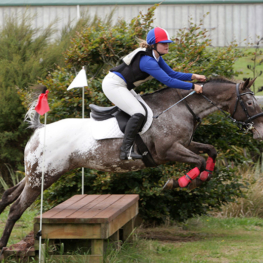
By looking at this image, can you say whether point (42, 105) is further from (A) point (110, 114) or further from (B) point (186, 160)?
(B) point (186, 160)

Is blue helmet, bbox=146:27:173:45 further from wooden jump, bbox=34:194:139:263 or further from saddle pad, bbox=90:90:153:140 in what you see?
wooden jump, bbox=34:194:139:263

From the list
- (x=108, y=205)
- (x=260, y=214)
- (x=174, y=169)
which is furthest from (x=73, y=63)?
(x=260, y=214)

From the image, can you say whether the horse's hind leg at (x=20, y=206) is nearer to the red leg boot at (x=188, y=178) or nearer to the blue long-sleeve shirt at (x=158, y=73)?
the red leg boot at (x=188, y=178)

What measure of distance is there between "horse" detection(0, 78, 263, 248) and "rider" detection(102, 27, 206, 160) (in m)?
0.20

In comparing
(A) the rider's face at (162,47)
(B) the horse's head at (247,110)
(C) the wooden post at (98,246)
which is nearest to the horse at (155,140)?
(B) the horse's head at (247,110)

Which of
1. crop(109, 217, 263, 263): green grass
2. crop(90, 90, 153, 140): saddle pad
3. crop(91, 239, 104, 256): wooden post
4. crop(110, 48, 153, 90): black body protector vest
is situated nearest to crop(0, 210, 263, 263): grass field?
crop(109, 217, 263, 263): green grass

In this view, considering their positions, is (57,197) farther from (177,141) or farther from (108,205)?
(177,141)

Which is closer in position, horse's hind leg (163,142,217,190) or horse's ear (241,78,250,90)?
horse's hind leg (163,142,217,190)

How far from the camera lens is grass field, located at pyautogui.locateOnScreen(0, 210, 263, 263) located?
4601 millimetres

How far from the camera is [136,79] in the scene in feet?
14.2

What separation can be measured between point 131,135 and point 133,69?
749 millimetres

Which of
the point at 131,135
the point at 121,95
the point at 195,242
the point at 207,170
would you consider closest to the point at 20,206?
the point at 131,135

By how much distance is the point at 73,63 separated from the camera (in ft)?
21.7

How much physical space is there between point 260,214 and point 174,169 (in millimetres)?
2762
